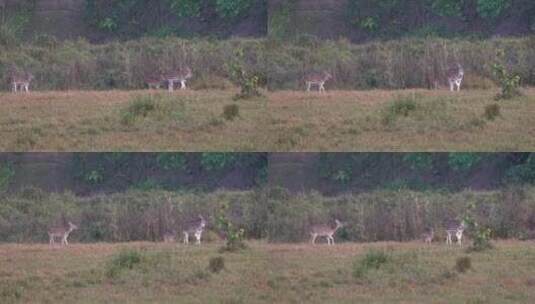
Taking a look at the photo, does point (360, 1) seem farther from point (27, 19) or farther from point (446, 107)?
point (27, 19)

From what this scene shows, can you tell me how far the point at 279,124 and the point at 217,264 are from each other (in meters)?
0.98

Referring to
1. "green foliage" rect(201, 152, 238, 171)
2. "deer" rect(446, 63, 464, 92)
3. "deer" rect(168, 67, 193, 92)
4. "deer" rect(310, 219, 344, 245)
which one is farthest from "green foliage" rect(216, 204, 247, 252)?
"deer" rect(446, 63, 464, 92)

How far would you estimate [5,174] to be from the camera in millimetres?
10867

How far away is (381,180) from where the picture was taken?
10.9 m

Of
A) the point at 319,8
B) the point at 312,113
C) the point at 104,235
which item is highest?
the point at 319,8

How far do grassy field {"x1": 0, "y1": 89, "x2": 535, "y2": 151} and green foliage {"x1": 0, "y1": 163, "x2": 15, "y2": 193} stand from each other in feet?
0.57

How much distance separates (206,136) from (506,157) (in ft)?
6.27

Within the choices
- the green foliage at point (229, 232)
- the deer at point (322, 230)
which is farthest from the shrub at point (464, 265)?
the green foliage at point (229, 232)

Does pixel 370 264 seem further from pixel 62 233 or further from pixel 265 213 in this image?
pixel 62 233

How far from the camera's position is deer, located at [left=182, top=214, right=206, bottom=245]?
11.1 meters

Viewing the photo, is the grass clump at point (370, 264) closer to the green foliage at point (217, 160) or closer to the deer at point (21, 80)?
the green foliage at point (217, 160)

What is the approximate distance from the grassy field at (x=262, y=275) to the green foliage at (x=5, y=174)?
42cm

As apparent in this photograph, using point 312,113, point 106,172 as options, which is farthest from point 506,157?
point 106,172

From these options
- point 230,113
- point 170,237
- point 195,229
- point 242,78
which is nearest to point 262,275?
point 195,229
